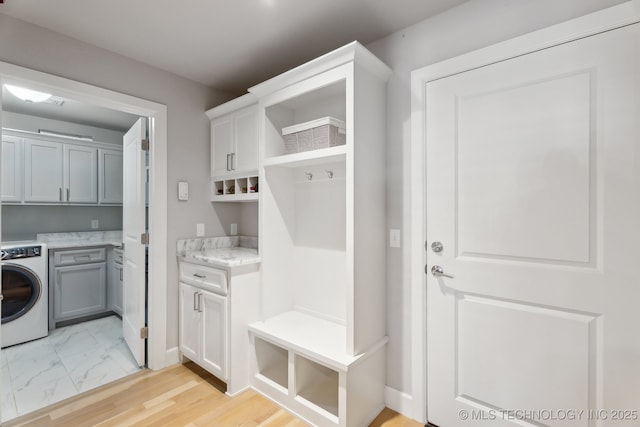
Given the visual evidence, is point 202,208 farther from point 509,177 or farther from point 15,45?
point 509,177

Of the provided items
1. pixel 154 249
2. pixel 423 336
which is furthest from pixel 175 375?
pixel 423 336

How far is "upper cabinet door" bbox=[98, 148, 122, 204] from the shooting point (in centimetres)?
385

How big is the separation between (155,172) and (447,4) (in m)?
2.32

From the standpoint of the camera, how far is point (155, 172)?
241cm

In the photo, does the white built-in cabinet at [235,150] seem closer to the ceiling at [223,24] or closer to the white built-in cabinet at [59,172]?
the ceiling at [223,24]

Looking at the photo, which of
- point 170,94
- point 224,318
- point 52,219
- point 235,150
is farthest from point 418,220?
point 52,219

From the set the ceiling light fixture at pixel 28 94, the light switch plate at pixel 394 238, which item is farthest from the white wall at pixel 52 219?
the light switch plate at pixel 394 238

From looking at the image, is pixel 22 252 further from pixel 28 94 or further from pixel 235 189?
pixel 235 189

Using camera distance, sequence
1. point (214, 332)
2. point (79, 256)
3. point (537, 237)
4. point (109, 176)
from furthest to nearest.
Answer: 1. point (109, 176)
2. point (79, 256)
3. point (214, 332)
4. point (537, 237)

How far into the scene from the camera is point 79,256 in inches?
137

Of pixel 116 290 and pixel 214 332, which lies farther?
pixel 116 290

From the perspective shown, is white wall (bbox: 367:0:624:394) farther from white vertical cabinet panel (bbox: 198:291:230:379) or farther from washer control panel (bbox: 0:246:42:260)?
washer control panel (bbox: 0:246:42:260)

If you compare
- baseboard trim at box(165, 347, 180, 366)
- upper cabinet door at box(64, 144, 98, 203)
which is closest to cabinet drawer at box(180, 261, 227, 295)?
baseboard trim at box(165, 347, 180, 366)

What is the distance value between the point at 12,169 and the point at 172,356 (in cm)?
276
